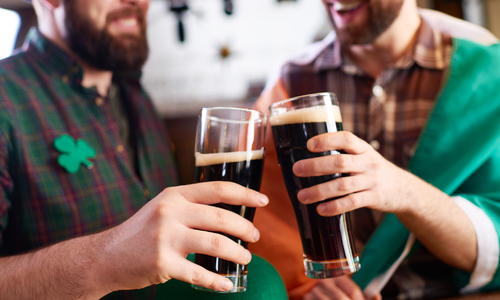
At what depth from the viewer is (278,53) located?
9.34 feet

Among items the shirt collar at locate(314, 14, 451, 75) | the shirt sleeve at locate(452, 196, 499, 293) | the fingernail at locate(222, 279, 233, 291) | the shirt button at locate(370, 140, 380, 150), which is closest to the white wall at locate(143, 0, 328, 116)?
the shirt collar at locate(314, 14, 451, 75)

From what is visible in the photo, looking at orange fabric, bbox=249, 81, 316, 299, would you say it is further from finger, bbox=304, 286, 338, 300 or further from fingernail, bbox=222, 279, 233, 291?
fingernail, bbox=222, 279, 233, 291

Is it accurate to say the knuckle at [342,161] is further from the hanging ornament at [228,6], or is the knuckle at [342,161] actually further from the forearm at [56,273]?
the hanging ornament at [228,6]

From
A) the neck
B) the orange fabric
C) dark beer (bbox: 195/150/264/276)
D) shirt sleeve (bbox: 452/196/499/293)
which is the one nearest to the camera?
dark beer (bbox: 195/150/264/276)

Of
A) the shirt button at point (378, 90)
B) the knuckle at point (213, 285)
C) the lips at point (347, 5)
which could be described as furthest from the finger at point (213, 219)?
the lips at point (347, 5)

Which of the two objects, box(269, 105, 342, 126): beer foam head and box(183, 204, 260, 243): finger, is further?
box(269, 105, 342, 126): beer foam head

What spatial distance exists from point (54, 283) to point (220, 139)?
53cm

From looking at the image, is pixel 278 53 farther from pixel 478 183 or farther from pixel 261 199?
pixel 261 199

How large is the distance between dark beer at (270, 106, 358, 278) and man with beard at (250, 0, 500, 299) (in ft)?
0.13

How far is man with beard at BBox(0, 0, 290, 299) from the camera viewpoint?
707 millimetres

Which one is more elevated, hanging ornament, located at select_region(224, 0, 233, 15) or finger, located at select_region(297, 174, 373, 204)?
hanging ornament, located at select_region(224, 0, 233, 15)

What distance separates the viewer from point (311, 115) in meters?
0.82

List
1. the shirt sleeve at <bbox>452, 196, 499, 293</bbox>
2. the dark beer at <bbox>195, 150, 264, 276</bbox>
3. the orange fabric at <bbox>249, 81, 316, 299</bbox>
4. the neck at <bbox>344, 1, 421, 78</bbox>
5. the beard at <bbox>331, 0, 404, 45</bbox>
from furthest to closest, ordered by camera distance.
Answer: the neck at <bbox>344, 1, 421, 78</bbox> < the beard at <bbox>331, 0, 404, 45</bbox> < the orange fabric at <bbox>249, 81, 316, 299</bbox> < the shirt sleeve at <bbox>452, 196, 499, 293</bbox> < the dark beer at <bbox>195, 150, 264, 276</bbox>

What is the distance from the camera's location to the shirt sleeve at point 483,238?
1.08 metres
